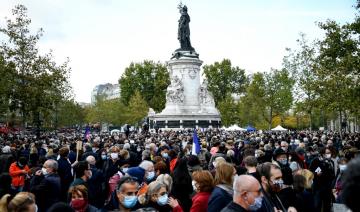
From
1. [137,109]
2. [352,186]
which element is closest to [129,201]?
[352,186]

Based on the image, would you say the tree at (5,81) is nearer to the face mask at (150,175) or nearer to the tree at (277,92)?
the face mask at (150,175)

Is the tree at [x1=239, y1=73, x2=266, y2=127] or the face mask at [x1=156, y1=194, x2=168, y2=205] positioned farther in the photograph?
the tree at [x1=239, y1=73, x2=266, y2=127]

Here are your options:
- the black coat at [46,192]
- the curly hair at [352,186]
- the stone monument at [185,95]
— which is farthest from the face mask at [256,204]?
the stone monument at [185,95]

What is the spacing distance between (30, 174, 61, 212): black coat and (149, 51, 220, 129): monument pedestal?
53.3 meters

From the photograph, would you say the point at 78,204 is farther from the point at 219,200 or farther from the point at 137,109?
the point at 137,109

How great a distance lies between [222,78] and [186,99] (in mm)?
43972

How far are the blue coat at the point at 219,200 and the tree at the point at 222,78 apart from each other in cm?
10063

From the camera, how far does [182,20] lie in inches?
2571

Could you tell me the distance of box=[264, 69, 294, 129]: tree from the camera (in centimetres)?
7356

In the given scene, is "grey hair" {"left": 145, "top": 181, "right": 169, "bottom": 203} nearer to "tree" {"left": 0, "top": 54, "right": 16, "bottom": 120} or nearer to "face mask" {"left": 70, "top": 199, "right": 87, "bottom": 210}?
"face mask" {"left": 70, "top": 199, "right": 87, "bottom": 210}

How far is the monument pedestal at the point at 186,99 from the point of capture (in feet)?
206

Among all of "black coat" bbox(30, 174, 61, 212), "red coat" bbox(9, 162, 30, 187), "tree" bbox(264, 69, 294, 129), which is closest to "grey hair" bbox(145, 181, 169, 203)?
"black coat" bbox(30, 174, 61, 212)

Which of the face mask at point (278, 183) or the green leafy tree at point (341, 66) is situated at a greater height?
the green leafy tree at point (341, 66)

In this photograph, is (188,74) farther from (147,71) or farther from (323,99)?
(147,71)
